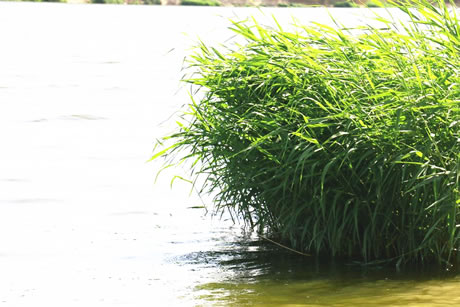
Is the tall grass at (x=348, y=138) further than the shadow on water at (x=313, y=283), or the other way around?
the tall grass at (x=348, y=138)

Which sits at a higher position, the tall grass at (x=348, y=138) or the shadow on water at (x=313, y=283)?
the tall grass at (x=348, y=138)

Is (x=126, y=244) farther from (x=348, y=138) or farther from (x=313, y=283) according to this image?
(x=348, y=138)

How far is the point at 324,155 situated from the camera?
241 inches

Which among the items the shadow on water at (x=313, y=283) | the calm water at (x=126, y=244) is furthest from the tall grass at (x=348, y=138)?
the calm water at (x=126, y=244)

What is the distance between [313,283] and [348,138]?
107 cm

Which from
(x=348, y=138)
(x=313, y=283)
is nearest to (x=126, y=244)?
(x=313, y=283)

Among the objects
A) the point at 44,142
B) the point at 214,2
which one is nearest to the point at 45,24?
the point at 214,2

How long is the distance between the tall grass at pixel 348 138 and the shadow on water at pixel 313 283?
134 millimetres

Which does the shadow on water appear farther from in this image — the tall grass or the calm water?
the tall grass

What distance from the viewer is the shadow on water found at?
5.59 meters

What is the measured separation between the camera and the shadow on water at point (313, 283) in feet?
18.4

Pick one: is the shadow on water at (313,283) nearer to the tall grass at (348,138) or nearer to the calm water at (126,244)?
the calm water at (126,244)

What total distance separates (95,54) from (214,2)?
4833cm

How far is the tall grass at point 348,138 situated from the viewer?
5.88 m
